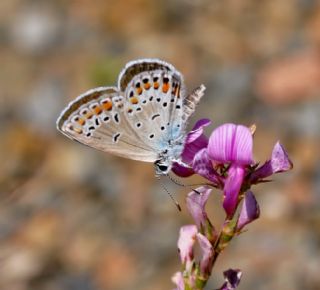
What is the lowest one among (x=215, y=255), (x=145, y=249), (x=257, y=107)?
(x=215, y=255)

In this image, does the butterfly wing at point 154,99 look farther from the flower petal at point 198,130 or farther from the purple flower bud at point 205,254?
the purple flower bud at point 205,254

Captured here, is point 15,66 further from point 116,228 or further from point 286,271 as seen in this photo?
point 286,271

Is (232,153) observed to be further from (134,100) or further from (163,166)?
(134,100)

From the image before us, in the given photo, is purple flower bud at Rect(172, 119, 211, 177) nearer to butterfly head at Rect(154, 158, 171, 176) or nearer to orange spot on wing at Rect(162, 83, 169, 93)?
butterfly head at Rect(154, 158, 171, 176)

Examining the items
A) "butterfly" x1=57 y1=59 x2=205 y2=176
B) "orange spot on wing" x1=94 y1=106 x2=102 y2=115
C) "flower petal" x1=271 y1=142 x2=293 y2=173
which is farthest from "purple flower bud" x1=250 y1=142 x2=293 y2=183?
"orange spot on wing" x1=94 y1=106 x2=102 y2=115

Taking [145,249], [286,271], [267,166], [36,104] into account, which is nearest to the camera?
[267,166]

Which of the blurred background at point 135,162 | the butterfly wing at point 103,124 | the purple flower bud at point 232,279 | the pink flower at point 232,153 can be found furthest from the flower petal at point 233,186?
the blurred background at point 135,162

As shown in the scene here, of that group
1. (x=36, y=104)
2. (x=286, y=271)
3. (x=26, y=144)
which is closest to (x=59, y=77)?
(x=36, y=104)
